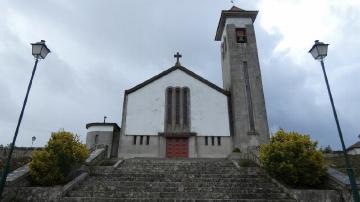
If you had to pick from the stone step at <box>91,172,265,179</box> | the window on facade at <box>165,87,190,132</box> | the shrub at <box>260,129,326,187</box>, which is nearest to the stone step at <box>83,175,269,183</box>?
the stone step at <box>91,172,265,179</box>

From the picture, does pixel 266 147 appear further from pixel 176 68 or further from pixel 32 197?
pixel 176 68

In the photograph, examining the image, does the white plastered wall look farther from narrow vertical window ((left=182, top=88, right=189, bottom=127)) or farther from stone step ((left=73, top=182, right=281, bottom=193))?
stone step ((left=73, top=182, right=281, bottom=193))

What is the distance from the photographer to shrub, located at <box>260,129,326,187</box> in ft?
37.1

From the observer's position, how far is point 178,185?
1179cm

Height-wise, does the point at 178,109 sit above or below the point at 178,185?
above

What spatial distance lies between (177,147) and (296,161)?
37.9ft

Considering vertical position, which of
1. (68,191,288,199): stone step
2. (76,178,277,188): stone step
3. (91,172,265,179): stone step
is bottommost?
(68,191,288,199): stone step

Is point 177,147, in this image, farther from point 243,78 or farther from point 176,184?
point 176,184

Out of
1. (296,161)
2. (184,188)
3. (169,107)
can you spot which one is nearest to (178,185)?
(184,188)

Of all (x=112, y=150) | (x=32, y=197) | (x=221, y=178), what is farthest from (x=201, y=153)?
(x=32, y=197)

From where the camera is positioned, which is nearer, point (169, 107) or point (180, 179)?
point (180, 179)

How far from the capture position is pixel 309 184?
1140 cm

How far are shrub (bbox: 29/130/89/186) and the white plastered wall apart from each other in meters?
9.25

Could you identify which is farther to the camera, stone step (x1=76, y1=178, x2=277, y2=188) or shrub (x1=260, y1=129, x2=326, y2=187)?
stone step (x1=76, y1=178, x2=277, y2=188)
